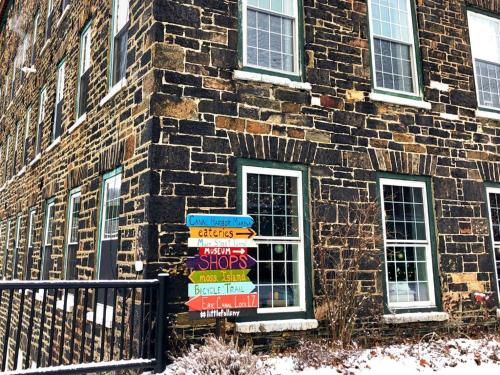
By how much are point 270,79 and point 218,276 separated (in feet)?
10.8

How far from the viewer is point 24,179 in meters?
13.7

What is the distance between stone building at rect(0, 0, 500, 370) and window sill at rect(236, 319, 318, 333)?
21 mm

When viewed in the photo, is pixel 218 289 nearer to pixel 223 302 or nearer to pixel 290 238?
pixel 223 302

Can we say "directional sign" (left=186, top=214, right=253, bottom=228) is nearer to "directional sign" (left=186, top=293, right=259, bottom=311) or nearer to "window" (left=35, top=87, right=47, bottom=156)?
"directional sign" (left=186, top=293, right=259, bottom=311)

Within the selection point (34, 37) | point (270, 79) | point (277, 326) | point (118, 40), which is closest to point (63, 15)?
point (118, 40)

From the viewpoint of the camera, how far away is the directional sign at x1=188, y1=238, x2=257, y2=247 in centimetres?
546

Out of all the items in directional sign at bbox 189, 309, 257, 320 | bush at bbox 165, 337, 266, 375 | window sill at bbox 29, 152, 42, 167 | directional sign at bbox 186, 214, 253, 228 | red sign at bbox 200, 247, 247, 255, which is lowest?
bush at bbox 165, 337, 266, 375

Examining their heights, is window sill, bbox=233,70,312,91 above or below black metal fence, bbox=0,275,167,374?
above

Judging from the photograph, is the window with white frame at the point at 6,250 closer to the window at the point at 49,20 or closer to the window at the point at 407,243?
the window at the point at 49,20

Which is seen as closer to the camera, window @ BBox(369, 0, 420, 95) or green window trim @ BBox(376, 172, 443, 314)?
green window trim @ BBox(376, 172, 443, 314)

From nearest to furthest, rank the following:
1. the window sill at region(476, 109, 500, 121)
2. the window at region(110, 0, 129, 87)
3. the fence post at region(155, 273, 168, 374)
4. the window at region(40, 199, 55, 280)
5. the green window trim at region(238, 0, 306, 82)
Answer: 1. the fence post at region(155, 273, 168, 374)
2. the green window trim at region(238, 0, 306, 82)
3. the window at region(110, 0, 129, 87)
4. the window sill at region(476, 109, 500, 121)
5. the window at region(40, 199, 55, 280)

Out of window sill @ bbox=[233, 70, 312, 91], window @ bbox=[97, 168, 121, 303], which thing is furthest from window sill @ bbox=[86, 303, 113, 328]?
window sill @ bbox=[233, 70, 312, 91]

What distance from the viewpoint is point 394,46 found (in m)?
8.73

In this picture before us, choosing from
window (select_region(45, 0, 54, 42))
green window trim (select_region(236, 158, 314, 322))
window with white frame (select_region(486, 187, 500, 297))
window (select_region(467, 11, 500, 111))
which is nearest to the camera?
green window trim (select_region(236, 158, 314, 322))
